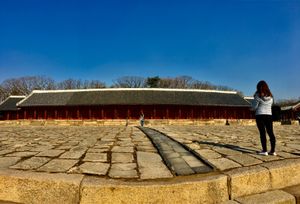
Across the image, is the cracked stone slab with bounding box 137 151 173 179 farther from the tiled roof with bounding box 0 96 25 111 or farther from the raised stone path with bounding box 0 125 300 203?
the tiled roof with bounding box 0 96 25 111

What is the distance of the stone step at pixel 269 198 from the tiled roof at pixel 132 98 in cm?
2749

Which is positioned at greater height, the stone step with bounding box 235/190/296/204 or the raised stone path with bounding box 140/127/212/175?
the raised stone path with bounding box 140/127/212/175

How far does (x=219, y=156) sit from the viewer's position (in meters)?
4.08

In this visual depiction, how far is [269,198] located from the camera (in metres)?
2.77

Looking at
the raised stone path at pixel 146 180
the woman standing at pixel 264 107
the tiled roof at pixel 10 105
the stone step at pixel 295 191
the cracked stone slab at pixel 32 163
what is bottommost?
the stone step at pixel 295 191

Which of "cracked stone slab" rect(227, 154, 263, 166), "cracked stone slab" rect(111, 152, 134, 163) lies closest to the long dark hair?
"cracked stone slab" rect(227, 154, 263, 166)

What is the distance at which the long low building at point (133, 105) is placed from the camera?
31.2 m

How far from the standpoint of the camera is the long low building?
31219 mm

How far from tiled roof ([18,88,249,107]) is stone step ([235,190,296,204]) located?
90.2ft

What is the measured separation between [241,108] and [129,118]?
16.1 metres

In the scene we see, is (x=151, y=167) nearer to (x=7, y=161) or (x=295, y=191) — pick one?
(x=295, y=191)

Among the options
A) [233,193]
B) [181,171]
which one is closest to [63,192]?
[181,171]

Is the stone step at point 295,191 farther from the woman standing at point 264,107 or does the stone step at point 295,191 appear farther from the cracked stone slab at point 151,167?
the cracked stone slab at point 151,167

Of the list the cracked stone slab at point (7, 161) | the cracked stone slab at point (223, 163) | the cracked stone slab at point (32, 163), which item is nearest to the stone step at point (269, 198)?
the cracked stone slab at point (223, 163)
